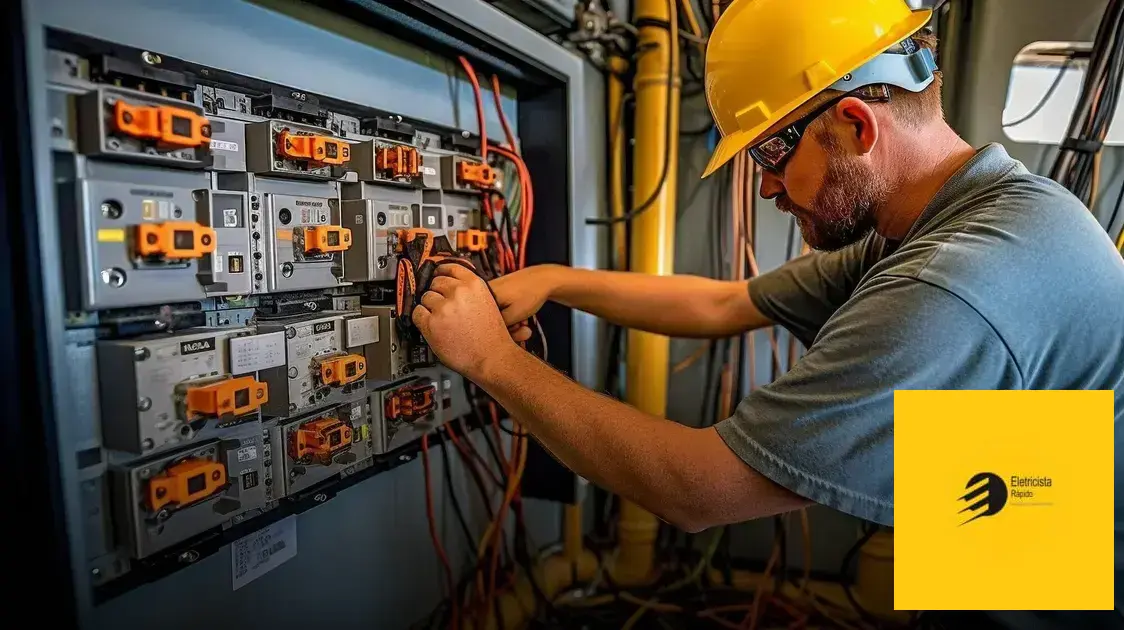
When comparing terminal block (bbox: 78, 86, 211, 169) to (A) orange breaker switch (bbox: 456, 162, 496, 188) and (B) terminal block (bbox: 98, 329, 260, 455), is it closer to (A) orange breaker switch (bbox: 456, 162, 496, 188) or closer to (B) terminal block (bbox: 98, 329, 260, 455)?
(B) terminal block (bbox: 98, 329, 260, 455)

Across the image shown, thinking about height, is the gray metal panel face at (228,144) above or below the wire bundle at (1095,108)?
below

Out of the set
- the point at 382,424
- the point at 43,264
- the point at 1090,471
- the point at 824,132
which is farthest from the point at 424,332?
the point at 1090,471

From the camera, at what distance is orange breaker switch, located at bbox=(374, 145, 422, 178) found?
104cm

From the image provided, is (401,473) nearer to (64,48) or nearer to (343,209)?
(343,209)

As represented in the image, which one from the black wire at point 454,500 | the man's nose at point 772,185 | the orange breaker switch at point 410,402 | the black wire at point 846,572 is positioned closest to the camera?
the man's nose at point 772,185

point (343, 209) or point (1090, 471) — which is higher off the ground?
point (343, 209)

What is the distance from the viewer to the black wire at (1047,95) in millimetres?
1615

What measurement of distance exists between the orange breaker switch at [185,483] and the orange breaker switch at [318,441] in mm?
134

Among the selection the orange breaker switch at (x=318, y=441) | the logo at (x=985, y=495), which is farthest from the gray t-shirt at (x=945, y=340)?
the orange breaker switch at (x=318, y=441)

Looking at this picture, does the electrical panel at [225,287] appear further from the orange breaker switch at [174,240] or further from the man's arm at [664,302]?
the man's arm at [664,302]

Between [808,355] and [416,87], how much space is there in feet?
2.84

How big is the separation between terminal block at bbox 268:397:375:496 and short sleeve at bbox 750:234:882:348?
783 mm

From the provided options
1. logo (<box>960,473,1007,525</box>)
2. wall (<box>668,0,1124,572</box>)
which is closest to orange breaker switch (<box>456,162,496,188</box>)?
wall (<box>668,0,1124,572</box>)

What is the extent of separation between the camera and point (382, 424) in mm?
1095
